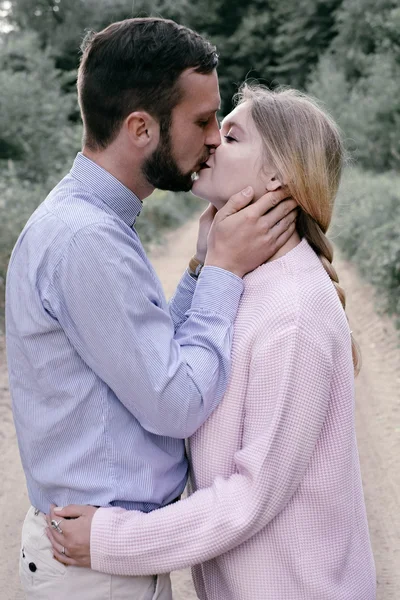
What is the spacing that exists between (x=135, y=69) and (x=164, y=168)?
10.8 inches

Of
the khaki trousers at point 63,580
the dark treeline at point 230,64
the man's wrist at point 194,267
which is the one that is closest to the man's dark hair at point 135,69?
the man's wrist at point 194,267

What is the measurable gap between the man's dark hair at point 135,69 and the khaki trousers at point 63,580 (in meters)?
1.09

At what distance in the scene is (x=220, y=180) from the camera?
229 centimetres

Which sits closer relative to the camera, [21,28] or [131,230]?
[131,230]

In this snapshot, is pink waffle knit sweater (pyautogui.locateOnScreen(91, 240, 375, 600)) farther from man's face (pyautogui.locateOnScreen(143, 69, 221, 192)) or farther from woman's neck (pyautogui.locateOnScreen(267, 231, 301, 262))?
man's face (pyautogui.locateOnScreen(143, 69, 221, 192))

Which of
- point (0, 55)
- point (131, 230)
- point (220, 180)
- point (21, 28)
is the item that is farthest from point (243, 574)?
point (21, 28)

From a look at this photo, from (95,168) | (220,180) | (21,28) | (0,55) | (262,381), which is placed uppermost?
(95,168)

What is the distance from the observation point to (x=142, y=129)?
2074mm

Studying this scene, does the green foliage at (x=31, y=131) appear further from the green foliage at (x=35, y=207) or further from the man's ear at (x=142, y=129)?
the man's ear at (x=142, y=129)

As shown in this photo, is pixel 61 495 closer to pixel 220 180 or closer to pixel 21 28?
pixel 220 180

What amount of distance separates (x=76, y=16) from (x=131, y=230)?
31882mm

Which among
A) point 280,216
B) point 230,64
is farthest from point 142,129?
point 230,64

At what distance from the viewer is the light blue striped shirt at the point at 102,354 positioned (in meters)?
1.87

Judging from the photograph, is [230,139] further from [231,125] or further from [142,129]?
[142,129]
